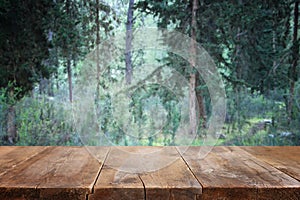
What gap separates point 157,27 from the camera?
6.27 feet

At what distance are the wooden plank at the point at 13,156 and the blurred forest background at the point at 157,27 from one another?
771mm

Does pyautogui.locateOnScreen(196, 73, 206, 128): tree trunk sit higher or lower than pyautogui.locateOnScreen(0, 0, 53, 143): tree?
lower

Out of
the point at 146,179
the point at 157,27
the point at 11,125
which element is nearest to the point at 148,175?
the point at 146,179

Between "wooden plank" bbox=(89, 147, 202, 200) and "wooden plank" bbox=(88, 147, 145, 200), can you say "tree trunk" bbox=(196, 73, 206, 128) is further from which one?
Answer: "wooden plank" bbox=(88, 147, 145, 200)

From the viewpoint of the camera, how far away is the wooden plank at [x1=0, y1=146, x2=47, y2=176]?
0.88 metres

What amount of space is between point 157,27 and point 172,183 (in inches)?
53.7

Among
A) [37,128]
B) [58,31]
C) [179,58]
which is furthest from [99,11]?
[37,128]

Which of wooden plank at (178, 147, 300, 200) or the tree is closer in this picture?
wooden plank at (178, 147, 300, 200)

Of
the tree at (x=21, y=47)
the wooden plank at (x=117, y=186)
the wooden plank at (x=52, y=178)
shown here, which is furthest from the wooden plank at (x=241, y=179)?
the tree at (x=21, y=47)

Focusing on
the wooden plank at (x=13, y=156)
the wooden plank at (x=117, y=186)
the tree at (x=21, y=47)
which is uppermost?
the tree at (x=21, y=47)

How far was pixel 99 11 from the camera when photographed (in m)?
2.00

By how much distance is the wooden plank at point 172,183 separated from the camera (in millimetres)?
673

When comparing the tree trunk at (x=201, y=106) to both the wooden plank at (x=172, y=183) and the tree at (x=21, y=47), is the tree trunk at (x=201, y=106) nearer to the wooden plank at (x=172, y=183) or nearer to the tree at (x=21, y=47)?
the wooden plank at (x=172, y=183)

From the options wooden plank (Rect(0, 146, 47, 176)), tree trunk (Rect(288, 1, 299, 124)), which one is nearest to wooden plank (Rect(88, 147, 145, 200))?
wooden plank (Rect(0, 146, 47, 176))
